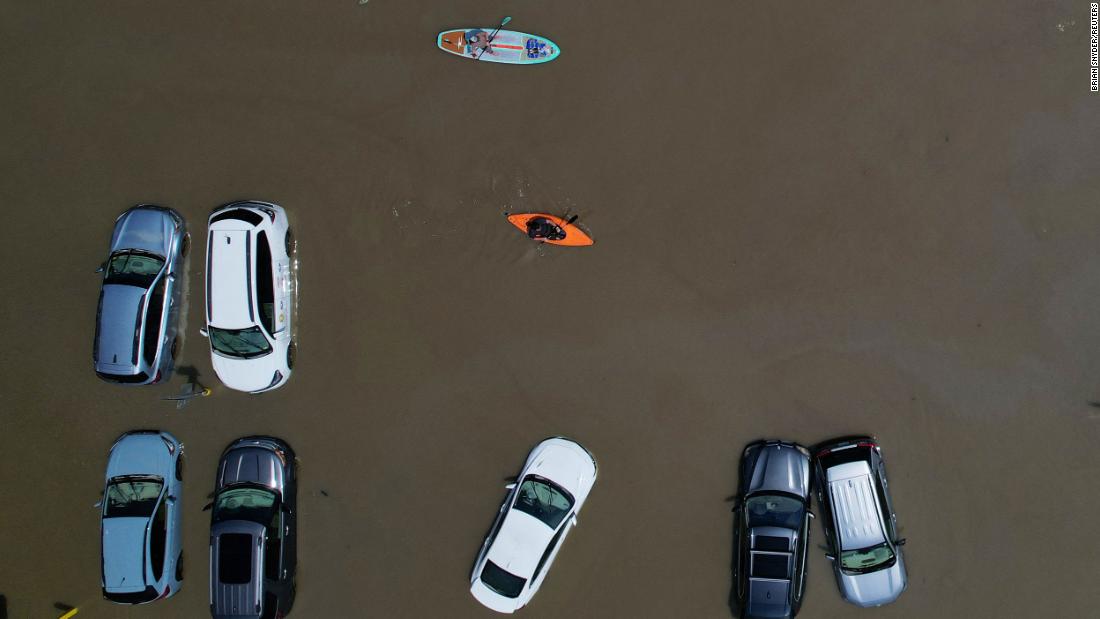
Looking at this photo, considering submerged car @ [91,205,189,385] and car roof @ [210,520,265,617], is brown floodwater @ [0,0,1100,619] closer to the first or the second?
submerged car @ [91,205,189,385]

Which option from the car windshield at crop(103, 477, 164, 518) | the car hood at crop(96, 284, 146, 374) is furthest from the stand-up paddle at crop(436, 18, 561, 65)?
the car windshield at crop(103, 477, 164, 518)

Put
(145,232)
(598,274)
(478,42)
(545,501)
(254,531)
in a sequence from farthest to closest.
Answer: (598,274)
(478,42)
(145,232)
(545,501)
(254,531)

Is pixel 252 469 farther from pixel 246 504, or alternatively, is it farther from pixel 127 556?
pixel 127 556

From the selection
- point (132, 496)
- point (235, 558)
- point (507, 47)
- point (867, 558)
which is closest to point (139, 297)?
point (132, 496)

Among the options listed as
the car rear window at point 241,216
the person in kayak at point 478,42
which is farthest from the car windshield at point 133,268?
the person in kayak at point 478,42

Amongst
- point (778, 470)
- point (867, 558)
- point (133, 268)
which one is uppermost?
point (133, 268)

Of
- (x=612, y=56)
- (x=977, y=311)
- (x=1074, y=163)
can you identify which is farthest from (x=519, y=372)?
(x=1074, y=163)

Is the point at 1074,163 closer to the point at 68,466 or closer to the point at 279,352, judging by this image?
the point at 279,352

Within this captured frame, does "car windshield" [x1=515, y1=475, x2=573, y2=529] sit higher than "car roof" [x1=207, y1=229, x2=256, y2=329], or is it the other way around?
"car roof" [x1=207, y1=229, x2=256, y2=329]

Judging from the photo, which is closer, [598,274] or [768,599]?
[768,599]
